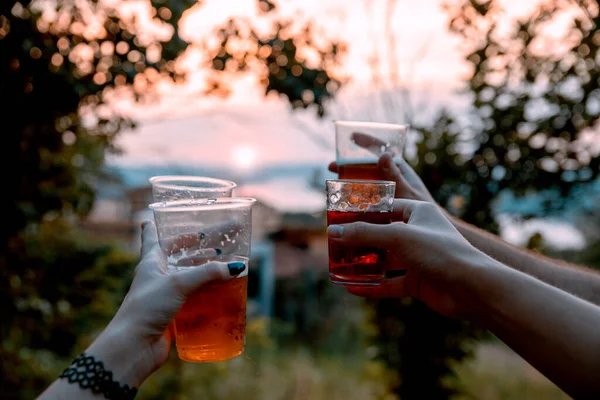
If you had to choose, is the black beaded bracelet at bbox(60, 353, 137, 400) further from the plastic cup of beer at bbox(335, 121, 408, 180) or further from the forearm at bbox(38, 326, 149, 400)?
the plastic cup of beer at bbox(335, 121, 408, 180)

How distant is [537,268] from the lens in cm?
216

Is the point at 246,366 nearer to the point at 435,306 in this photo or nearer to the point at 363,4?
the point at 363,4

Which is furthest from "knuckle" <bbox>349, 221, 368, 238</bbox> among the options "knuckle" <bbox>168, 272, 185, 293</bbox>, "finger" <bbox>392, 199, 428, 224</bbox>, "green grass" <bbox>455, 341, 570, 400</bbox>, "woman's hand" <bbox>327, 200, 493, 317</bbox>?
"green grass" <bbox>455, 341, 570, 400</bbox>

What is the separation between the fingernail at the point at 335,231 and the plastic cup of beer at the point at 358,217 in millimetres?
48

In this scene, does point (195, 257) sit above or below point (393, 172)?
below

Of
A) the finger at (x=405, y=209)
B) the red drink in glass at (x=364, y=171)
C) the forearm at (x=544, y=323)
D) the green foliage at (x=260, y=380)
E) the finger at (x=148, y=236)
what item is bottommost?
the green foliage at (x=260, y=380)

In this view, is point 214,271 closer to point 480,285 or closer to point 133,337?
point 133,337

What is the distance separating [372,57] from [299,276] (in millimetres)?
8322

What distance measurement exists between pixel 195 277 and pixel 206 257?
6.5 inches

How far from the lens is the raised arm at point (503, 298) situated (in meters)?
1.33

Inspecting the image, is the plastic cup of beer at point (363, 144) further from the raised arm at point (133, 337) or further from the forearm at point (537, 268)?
the raised arm at point (133, 337)

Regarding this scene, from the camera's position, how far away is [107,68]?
380cm

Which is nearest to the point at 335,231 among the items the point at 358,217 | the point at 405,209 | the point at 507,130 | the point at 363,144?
the point at 358,217

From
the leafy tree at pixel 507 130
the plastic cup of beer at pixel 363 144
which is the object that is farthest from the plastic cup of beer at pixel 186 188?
the leafy tree at pixel 507 130
